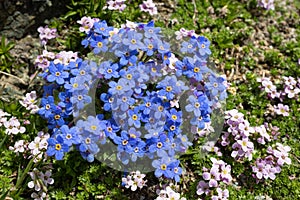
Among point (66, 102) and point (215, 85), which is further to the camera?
point (215, 85)

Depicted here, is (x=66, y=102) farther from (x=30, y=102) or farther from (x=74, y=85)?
(x=30, y=102)

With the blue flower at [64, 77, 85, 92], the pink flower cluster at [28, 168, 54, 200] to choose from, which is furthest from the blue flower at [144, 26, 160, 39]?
the pink flower cluster at [28, 168, 54, 200]

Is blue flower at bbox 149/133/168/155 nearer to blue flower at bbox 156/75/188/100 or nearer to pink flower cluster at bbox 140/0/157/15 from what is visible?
blue flower at bbox 156/75/188/100

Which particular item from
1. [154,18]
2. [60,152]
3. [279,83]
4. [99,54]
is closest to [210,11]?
[154,18]

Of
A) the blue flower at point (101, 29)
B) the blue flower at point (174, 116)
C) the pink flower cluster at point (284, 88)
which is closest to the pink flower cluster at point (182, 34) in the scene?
the blue flower at point (101, 29)

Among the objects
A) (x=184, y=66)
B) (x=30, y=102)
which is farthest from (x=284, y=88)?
(x=30, y=102)

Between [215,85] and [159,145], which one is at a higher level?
[215,85]

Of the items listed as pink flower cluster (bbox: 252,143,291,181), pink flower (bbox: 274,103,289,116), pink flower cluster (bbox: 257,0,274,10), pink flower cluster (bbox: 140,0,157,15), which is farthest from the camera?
pink flower cluster (bbox: 257,0,274,10)
